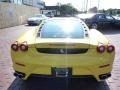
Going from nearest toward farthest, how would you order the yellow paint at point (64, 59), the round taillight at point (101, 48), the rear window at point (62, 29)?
the yellow paint at point (64, 59), the round taillight at point (101, 48), the rear window at point (62, 29)

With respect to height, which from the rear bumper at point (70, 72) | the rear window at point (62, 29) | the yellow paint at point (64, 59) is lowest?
the rear bumper at point (70, 72)

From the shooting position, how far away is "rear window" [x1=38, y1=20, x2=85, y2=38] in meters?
5.84

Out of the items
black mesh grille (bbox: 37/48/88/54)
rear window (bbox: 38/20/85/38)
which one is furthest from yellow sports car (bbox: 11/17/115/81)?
rear window (bbox: 38/20/85/38)

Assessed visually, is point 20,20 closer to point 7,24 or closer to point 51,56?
point 7,24

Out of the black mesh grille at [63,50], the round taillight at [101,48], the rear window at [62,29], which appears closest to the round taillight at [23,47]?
the black mesh grille at [63,50]

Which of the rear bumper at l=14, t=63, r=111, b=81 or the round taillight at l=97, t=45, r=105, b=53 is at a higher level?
the round taillight at l=97, t=45, r=105, b=53

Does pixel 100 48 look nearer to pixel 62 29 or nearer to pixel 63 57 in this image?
pixel 63 57

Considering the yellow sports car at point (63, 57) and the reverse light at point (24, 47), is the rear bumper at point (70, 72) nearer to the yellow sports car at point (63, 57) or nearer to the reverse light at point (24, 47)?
the yellow sports car at point (63, 57)

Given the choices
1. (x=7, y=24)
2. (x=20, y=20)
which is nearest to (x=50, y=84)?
(x=7, y=24)

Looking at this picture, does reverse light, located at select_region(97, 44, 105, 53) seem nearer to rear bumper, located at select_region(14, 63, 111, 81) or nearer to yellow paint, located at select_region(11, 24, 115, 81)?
yellow paint, located at select_region(11, 24, 115, 81)

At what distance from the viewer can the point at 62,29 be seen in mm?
6176

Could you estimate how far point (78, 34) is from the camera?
5.89 m

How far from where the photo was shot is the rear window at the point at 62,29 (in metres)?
5.84

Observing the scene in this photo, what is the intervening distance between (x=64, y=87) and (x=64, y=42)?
1023 millimetres
